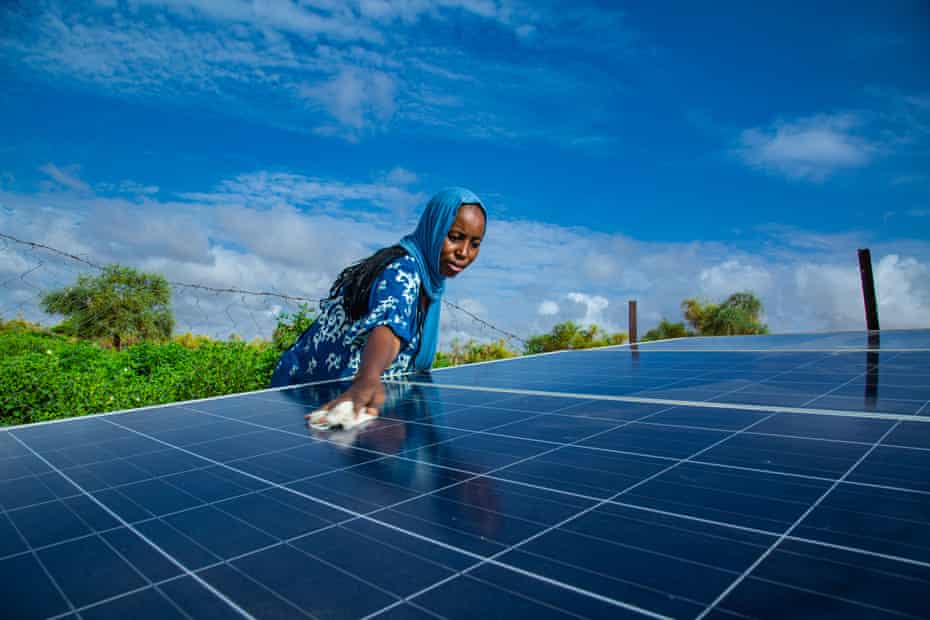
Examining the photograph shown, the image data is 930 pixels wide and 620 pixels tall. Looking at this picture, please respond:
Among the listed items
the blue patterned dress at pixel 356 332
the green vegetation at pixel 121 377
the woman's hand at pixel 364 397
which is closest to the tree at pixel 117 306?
the green vegetation at pixel 121 377

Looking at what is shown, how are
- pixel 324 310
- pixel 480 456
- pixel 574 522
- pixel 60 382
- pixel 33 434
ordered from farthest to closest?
pixel 60 382 < pixel 324 310 < pixel 33 434 < pixel 480 456 < pixel 574 522

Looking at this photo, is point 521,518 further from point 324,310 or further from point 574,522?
point 324,310

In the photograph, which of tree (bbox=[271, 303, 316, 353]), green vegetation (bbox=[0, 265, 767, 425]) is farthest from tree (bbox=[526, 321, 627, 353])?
tree (bbox=[271, 303, 316, 353])

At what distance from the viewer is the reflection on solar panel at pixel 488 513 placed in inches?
49.0

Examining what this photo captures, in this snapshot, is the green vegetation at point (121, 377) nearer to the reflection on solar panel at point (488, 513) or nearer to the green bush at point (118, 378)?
the green bush at point (118, 378)

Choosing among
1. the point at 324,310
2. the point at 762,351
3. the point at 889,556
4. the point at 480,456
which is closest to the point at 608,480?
the point at 480,456

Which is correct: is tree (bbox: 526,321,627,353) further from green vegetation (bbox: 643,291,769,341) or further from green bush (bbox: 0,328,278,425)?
green bush (bbox: 0,328,278,425)

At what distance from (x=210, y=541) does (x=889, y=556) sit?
1.68 metres

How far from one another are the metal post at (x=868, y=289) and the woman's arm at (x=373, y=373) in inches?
469

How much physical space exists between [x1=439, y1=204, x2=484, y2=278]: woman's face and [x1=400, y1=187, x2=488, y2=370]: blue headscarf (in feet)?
0.15

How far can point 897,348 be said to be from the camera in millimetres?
6000

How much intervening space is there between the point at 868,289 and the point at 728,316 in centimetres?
1253

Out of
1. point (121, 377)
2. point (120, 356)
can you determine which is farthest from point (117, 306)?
point (121, 377)

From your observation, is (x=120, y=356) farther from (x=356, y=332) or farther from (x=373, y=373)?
(x=373, y=373)
